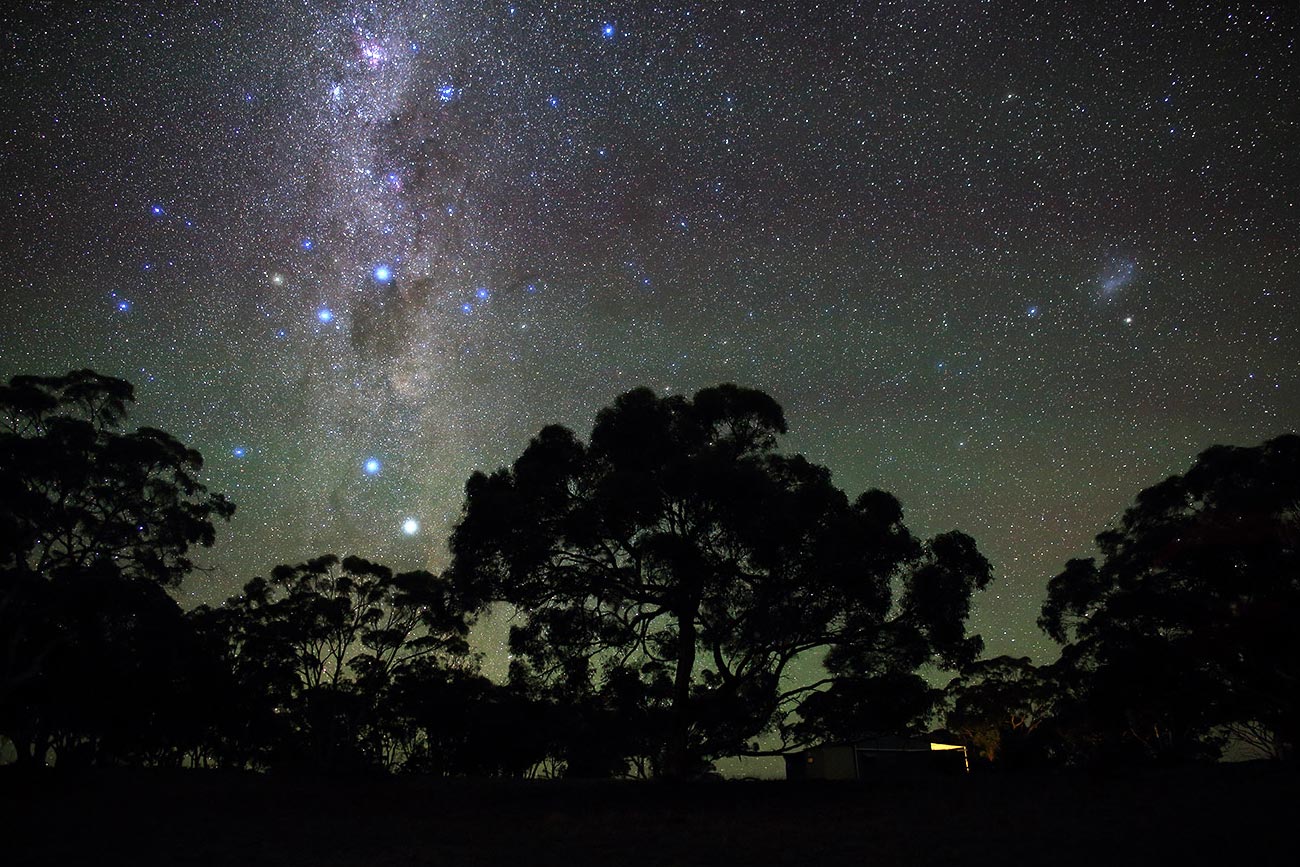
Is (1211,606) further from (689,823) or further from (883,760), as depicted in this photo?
(883,760)

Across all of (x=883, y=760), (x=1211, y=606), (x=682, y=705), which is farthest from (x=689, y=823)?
(x=883, y=760)

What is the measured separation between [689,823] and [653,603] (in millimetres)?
5254

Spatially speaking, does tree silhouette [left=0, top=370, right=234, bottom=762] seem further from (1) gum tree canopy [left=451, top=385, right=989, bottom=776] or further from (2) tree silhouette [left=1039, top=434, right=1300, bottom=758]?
(2) tree silhouette [left=1039, top=434, right=1300, bottom=758]

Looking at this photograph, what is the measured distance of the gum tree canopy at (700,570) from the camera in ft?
64.4

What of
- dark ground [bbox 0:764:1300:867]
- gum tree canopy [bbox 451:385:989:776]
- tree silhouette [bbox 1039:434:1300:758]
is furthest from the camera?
tree silhouette [bbox 1039:434:1300:758]

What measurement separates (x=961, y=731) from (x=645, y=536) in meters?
45.0

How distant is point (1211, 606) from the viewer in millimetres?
26375

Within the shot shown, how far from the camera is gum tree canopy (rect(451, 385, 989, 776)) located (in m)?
19.6

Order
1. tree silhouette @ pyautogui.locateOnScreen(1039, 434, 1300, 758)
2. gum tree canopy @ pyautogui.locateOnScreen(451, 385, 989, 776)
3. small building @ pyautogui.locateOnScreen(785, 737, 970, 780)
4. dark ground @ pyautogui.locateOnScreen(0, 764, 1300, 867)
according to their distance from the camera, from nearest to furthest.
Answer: dark ground @ pyautogui.locateOnScreen(0, 764, 1300, 867)
gum tree canopy @ pyautogui.locateOnScreen(451, 385, 989, 776)
tree silhouette @ pyautogui.locateOnScreen(1039, 434, 1300, 758)
small building @ pyautogui.locateOnScreen(785, 737, 970, 780)

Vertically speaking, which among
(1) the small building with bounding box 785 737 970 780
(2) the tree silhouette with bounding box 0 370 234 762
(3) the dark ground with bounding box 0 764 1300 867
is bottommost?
(1) the small building with bounding box 785 737 970 780

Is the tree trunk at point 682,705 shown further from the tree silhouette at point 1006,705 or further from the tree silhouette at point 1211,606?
the tree silhouette at point 1006,705

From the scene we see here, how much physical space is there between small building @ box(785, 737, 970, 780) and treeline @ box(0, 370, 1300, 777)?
382 inches

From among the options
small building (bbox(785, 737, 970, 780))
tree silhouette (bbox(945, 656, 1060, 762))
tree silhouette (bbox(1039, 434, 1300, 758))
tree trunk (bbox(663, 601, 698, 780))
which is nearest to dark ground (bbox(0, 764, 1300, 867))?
tree trunk (bbox(663, 601, 698, 780))

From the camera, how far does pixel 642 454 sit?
20.9 metres
